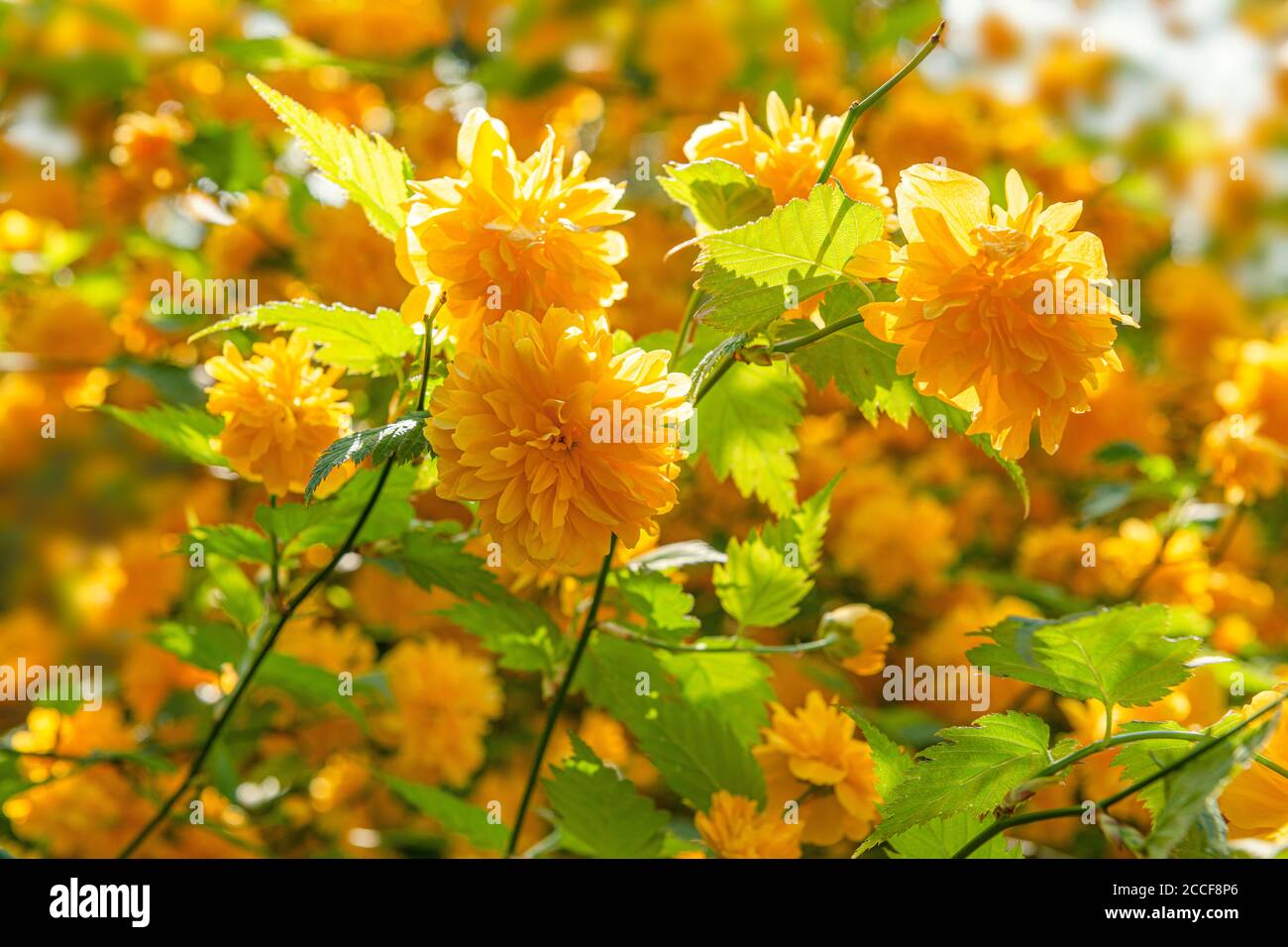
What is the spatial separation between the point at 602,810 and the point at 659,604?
140mm

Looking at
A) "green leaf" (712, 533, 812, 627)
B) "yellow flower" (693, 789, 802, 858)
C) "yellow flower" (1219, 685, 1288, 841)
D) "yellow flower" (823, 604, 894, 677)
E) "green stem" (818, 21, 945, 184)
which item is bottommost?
"yellow flower" (693, 789, 802, 858)

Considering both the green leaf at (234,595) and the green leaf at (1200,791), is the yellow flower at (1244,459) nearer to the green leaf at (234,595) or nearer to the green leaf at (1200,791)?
the green leaf at (1200,791)

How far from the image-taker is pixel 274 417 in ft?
2.20

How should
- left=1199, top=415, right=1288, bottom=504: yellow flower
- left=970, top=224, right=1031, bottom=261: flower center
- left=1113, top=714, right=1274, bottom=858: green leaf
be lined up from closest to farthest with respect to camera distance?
left=1113, top=714, right=1274, bottom=858: green leaf < left=970, top=224, right=1031, bottom=261: flower center < left=1199, top=415, right=1288, bottom=504: yellow flower

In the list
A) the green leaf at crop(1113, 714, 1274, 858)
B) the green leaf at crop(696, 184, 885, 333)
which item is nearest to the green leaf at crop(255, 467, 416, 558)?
the green leaf at crop(696, 184, 885, 333)

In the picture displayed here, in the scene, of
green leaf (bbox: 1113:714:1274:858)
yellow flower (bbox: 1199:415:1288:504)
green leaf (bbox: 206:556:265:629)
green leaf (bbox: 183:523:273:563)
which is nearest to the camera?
green leaf (bbox: 1113:714:1274:858)

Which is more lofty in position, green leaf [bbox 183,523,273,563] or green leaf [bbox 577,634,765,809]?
green leaf [bbox 183,523,273,563]

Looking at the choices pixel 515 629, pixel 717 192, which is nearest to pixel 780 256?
pixel 717 192

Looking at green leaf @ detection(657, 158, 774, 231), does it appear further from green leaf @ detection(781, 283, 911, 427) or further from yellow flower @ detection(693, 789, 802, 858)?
yellow flower @ detection(693, 789, 802, 858)

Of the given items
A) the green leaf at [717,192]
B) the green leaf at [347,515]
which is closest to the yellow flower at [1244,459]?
the green leaf at [717,192]

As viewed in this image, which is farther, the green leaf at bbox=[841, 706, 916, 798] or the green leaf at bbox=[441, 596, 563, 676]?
the green leaf at bbox=[441, 596, 563, 676]

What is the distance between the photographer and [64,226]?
1711mm

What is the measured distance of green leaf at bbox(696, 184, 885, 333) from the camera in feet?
1.72
